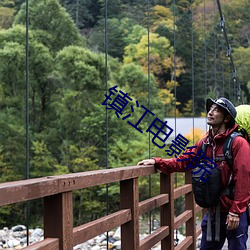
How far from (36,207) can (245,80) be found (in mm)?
9682

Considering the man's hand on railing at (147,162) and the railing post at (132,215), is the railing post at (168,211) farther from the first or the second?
the railing post at (132,215)

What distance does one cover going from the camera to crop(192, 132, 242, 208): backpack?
6.33 feet

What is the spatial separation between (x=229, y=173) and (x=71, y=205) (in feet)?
2.27

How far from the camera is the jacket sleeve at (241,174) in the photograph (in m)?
1.89

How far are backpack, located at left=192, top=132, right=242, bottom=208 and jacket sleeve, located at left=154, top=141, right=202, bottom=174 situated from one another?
16 cm

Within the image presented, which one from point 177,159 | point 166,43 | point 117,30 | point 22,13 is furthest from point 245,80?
point 177,159

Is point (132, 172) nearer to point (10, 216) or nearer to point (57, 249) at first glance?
point (57, 249)

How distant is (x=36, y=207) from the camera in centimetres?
1304

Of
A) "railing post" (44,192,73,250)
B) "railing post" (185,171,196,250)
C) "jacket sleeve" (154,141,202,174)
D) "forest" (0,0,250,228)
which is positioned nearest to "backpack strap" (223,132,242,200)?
"jacket sleeve" (154,141,202,174)

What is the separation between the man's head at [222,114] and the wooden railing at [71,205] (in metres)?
0.29

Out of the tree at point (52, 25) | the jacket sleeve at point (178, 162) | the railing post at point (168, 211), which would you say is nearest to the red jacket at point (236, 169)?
the jacket sleeve at point (178, 162)

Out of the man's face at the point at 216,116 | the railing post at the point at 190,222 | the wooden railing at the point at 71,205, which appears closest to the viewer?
the wooden railing at the point at 71,205

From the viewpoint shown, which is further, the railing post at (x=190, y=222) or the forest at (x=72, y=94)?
the forest at (x=72, y=94)

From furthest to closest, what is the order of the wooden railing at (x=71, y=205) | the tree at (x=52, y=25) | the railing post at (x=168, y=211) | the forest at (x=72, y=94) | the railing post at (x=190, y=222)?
the tree at (x=52, y=25)
the forest at (x=72, y=94)
the railing post at (x=190, y=222)
the railing post at (x=168, y=211)
the wooden railing at (x=71, y=205)
